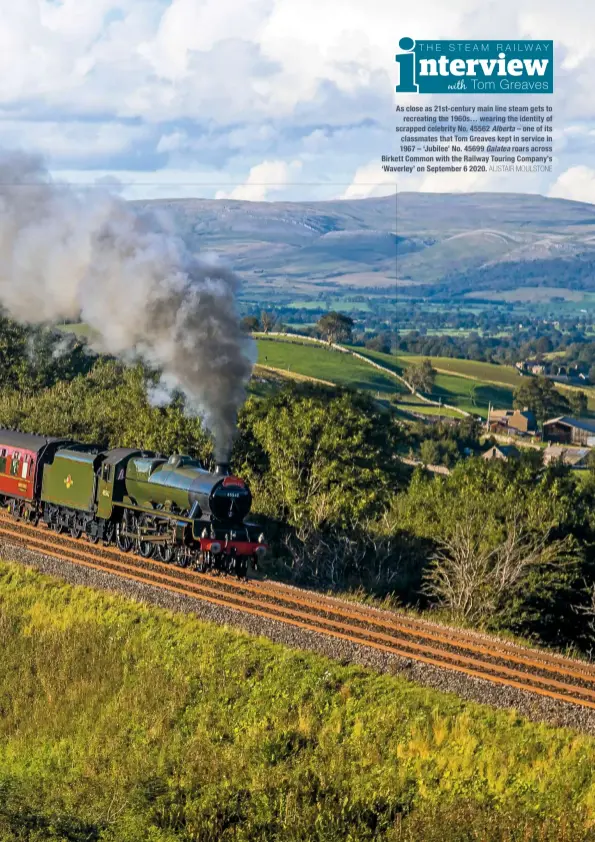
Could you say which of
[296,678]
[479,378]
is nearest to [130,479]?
[296,678]

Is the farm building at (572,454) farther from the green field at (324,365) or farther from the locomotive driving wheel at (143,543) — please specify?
the locomotive driving wheel at (143,543)

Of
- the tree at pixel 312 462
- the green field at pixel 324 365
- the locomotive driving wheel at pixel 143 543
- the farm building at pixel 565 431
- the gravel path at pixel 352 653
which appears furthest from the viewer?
the farm building at pixel 565 431

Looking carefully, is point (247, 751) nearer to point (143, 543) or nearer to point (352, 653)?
point (352, 653)

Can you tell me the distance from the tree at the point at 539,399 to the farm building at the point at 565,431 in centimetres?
489

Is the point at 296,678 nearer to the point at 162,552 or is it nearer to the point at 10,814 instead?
the point at 10,814

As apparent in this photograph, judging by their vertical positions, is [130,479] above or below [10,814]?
above

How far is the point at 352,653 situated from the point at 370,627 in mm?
2274

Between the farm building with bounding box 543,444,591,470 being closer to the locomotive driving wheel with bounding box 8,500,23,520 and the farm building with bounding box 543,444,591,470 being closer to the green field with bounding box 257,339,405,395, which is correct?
the green field with bounding box 257,339,405,395

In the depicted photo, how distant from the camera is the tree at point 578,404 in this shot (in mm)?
166000

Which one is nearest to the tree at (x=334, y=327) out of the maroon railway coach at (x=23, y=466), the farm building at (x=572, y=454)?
the farm building at (x=572, y=454)

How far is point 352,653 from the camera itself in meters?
25.6

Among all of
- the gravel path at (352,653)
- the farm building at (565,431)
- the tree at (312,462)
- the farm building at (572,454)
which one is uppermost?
the tree at (312,462)

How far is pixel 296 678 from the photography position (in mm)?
25188

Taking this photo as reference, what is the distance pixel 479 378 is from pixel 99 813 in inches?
6621
